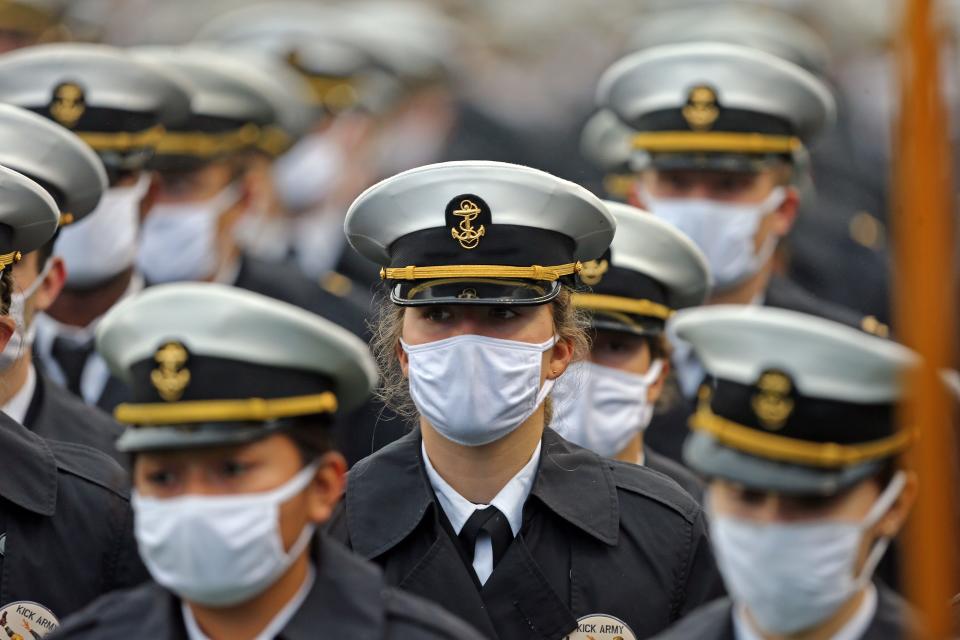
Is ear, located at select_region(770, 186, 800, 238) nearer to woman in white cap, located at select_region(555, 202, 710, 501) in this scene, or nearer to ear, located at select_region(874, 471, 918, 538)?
woman in white cap, located at select_region(555, 202, 710, 501)

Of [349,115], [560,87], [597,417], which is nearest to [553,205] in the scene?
[597,417]

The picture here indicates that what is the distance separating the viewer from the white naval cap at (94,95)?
7766 mm

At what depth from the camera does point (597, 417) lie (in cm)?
642

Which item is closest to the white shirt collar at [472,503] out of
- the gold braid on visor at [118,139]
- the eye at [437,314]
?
the eye at [437,314]

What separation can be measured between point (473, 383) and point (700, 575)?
2.71ft

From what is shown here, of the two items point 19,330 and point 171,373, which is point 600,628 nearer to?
point 171,373

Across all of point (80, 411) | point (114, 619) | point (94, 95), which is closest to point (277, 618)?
point (114, 619)

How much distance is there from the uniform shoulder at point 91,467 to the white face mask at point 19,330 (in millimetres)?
292

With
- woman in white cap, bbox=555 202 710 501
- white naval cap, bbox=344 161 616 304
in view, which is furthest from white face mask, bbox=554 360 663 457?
white naval cap, bbox=344 161 616 304

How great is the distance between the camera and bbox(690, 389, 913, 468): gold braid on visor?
14.2ft

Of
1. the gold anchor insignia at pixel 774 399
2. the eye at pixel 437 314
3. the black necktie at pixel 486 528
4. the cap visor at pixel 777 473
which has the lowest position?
the black necktie at pixel 486 528

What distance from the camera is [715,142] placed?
304 inches

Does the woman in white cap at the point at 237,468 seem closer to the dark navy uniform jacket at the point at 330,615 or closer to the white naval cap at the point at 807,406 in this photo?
the dark navy uniform jacket at the point at 330,615

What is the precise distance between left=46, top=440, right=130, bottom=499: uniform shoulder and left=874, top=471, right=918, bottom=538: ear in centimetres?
223
